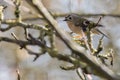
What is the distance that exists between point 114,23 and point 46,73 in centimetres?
170

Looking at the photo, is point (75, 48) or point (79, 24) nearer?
point (75, 48)

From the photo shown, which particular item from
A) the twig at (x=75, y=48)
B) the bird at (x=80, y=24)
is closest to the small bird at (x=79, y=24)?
the bird at (x=80, y=24)

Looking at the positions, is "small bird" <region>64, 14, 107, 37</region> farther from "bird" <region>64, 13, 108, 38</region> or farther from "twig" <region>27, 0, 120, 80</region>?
"twig" <region>27, 0, 120, 80</region>

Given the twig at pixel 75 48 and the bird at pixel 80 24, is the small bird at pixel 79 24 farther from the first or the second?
the twig at pixel 75 48

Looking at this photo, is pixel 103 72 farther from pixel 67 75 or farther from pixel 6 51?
pixel 6 51

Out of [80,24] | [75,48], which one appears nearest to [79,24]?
[80,24]

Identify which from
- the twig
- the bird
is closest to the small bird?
the bird

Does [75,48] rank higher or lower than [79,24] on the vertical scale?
higher

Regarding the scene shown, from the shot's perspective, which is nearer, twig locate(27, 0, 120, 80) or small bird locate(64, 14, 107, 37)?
twig locate(27, 0, 120, 80)

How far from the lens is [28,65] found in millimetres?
8797

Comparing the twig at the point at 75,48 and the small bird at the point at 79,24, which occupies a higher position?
the twig at the point at 75,48

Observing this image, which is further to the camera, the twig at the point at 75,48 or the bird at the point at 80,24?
the bird at the point at 80,24

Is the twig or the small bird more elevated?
the twig

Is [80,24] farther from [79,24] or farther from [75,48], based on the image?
[75,48]
